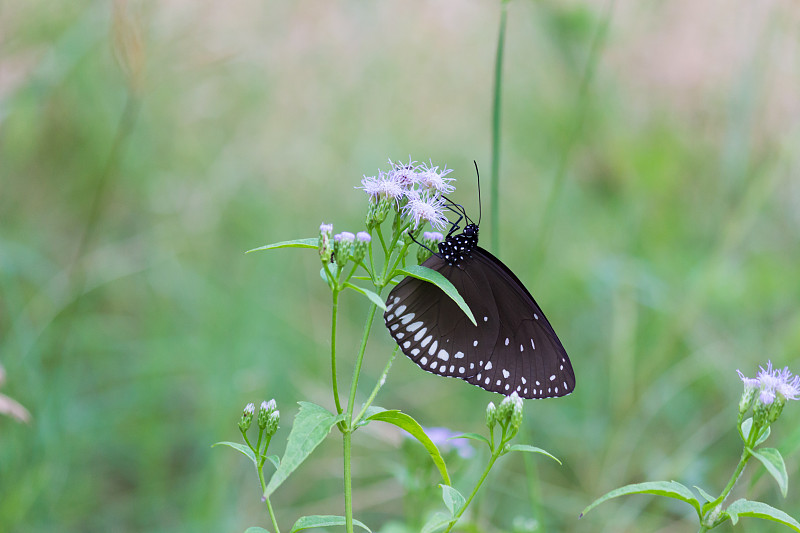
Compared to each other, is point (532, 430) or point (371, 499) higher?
point (532, 430)

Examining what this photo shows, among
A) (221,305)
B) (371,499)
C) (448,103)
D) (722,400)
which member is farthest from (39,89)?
(722,400)

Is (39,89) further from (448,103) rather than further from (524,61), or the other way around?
(524,61)

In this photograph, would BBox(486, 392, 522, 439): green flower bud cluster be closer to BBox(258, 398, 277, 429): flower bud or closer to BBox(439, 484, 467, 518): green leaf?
BBox(439, 484, 467, 518): green leaf

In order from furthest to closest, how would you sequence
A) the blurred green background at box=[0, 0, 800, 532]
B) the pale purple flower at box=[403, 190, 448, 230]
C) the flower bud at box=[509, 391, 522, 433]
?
the blurred green background at box=[0, 0, 800, 532], the pale purple flower at box=[403, 190, 448, 230], the flower bud at box=[509, 391, 522, 433]

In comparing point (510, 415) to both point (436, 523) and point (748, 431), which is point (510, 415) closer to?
point (436, 523)

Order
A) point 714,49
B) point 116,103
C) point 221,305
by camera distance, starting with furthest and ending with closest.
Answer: point 714,49
point 116,103
point 221,305

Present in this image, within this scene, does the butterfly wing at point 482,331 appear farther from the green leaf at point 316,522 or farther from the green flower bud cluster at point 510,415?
the green leaf at point 316,522

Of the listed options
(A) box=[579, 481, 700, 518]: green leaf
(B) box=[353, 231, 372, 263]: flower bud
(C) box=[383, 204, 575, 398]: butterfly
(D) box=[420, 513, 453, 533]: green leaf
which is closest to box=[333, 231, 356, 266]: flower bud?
(B) box=[353, 231, 372, 263]: flower bud

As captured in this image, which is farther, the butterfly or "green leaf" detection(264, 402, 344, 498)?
the butterfly
